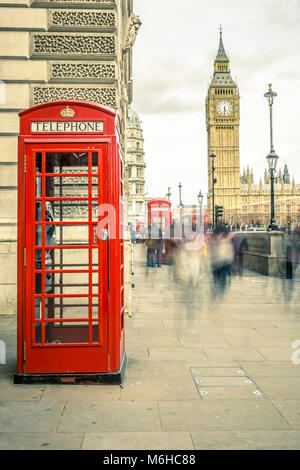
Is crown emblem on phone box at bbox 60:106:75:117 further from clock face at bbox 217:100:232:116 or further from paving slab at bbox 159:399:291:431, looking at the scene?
clock face at bbox 217:100:232:116

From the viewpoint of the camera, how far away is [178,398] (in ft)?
13.7

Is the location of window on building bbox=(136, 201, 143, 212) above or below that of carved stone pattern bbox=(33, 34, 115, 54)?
above

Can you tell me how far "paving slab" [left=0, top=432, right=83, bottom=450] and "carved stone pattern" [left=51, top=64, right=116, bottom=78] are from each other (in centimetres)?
665

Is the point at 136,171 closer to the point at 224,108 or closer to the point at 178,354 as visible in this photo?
the point at 224,108

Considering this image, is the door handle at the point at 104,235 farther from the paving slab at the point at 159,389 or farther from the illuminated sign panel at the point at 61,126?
the paving slab at the point at 159,389

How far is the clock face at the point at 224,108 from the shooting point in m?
121

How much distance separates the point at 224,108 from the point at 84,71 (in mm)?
118247

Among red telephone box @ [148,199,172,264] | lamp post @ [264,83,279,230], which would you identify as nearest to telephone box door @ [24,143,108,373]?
lamp post @ [264,83,279,230]

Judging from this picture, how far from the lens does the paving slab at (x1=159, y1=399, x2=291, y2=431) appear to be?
11.6 ft

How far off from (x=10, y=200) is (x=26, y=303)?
4420 millimetres

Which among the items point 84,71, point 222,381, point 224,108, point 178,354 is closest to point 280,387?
point 222,381
